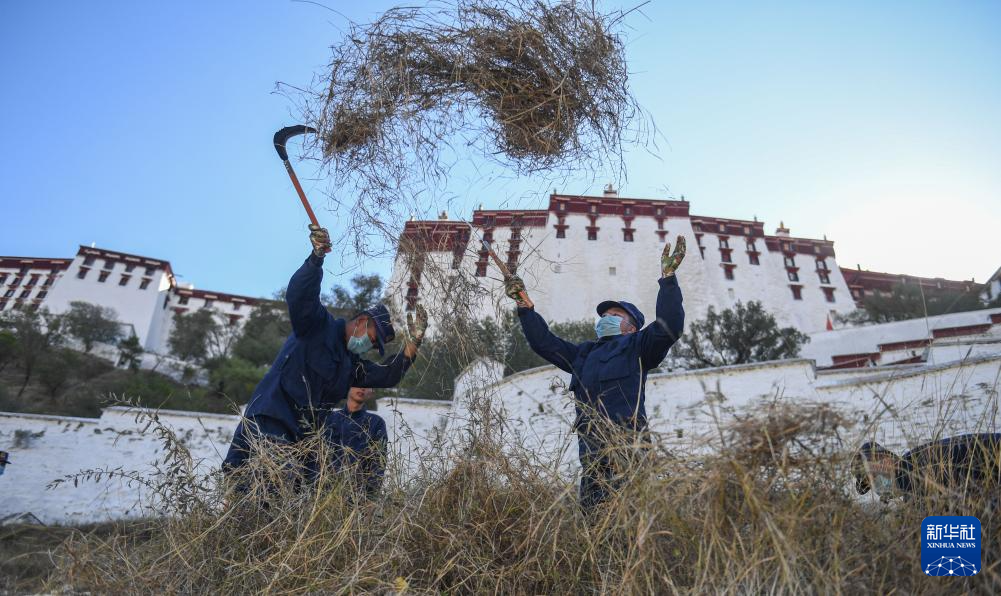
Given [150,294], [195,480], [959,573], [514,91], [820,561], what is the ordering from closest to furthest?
[959,573] < [820,561] < [195,480] < [514,91] < [150,294]

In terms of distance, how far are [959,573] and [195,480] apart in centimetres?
286

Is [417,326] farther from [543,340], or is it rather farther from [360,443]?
[360,443]

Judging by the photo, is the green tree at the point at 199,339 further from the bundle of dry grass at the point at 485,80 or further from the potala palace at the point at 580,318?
the bundle of dry grass at the point at 485,80

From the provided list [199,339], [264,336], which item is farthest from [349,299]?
[199,339]

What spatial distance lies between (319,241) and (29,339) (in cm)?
3215

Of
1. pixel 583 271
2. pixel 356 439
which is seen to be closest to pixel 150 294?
pixel 583 271

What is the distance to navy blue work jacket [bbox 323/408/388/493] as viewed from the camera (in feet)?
9.14

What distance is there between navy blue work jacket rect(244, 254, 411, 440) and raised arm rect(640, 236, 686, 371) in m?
1.73

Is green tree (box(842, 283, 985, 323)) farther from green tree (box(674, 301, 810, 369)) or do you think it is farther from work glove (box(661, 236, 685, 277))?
work glove (box(661, 236, 685, 277))

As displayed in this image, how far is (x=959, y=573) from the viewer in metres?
1.62

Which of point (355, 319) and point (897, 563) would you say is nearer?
point (897, 563)

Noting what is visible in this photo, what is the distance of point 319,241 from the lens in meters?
3.78

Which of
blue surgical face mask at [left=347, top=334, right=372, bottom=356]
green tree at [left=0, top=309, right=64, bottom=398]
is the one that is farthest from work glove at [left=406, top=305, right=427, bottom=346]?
green tree at [left=0, top=309, right=64, bottom=398]

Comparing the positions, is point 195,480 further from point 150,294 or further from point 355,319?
point 150,294
